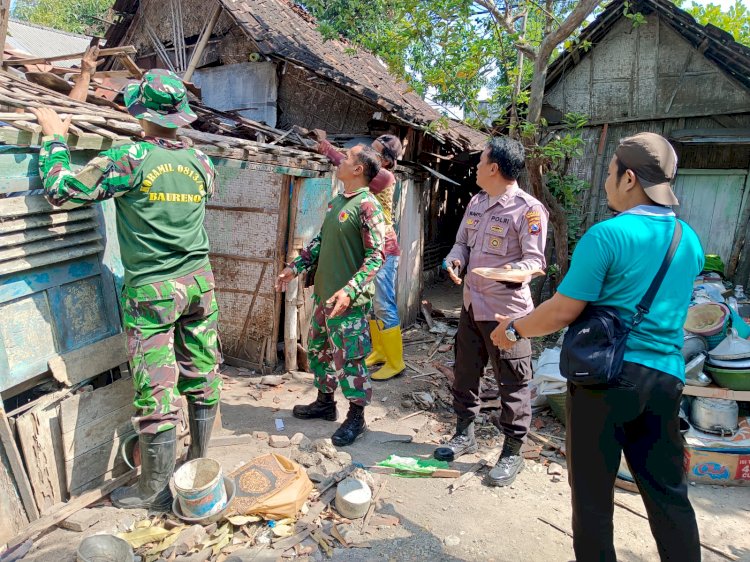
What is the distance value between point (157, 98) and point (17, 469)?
2.17m

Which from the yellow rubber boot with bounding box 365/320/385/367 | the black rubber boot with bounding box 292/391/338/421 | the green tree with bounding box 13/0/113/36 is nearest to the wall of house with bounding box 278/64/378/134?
the yellow rubber boot with bounding box 365/320/385/367

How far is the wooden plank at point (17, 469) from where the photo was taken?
2.52 meters

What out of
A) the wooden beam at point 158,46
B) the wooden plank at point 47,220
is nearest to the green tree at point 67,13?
the wooden beam at point 158,46

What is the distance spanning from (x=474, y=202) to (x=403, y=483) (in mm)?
2134

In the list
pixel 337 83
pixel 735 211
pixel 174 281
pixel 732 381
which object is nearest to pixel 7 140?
pixel 174 281

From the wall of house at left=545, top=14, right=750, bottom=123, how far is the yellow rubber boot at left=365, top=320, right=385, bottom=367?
17.7 feet

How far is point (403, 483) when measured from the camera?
3.45 metres

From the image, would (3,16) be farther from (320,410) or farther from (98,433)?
(320,410)

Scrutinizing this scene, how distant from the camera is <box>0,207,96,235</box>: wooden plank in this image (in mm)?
2537

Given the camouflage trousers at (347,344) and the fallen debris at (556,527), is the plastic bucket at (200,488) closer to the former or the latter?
the camouflage trousers at (347,344)

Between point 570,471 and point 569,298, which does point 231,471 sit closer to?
point 570,471

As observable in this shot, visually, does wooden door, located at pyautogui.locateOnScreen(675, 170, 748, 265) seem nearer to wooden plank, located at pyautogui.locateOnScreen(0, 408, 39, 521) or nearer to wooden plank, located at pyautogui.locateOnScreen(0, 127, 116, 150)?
wooden plank, located at pyautogui.locateOnScreen(0, 127, 116, 150)

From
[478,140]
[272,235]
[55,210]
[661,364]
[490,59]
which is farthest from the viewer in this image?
[478,140]

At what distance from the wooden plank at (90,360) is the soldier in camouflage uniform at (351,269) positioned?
4.16 ft
